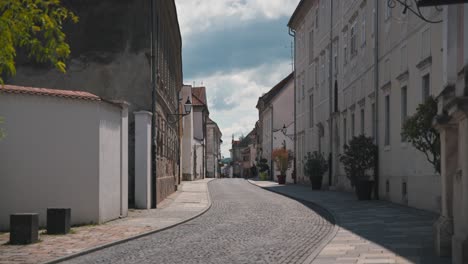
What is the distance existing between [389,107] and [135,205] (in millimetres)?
9888

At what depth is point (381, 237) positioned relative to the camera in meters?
13.4

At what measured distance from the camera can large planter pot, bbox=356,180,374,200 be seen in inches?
1001

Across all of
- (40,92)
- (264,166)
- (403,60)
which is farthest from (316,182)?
(264,166)

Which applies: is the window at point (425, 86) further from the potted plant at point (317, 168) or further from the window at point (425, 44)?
the potted plant at point (317, 168)

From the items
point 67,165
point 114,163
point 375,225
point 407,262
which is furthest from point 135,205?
point 407,262

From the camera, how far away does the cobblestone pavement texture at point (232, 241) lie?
1107cm

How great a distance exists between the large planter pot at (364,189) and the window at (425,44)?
6997mm

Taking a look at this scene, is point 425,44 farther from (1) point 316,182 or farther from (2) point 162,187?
(1) point 316,182

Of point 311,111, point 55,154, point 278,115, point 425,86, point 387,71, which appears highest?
point 278,115

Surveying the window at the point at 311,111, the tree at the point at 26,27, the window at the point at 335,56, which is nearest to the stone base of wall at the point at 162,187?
the window at the point at 335,56

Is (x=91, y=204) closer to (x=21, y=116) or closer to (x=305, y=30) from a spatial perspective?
(x=21, y=116)

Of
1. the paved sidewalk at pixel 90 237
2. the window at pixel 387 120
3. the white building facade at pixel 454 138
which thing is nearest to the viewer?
the white building facade at pixel 454 138

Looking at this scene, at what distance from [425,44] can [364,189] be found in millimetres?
7617

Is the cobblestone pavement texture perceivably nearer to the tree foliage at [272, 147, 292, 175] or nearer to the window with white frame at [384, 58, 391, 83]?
the window with white frame at [384, 58, 391, 83]
